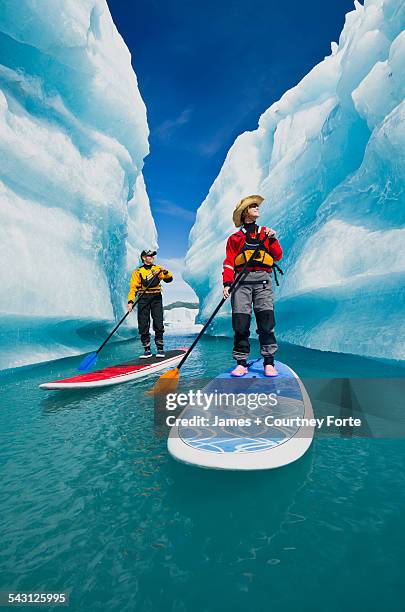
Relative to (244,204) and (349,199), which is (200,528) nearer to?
(244,204)

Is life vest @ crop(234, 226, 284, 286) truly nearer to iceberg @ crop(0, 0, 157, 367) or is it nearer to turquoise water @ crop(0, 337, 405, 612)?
turquoise water @ crop(0, 337, 405, 612)

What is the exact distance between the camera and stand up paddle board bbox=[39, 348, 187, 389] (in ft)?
14.8

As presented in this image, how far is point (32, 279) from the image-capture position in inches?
339

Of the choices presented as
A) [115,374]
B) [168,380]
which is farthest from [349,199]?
[168,380]

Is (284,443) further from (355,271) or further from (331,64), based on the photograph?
(331,64)

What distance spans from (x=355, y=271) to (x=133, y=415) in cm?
762

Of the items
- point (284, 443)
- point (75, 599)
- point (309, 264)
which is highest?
point (309, 264)

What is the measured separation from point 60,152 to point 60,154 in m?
0.09

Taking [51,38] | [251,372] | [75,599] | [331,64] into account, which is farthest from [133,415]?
[331,64]

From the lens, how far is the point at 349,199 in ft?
33.1

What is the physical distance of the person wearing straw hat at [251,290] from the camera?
3674mm

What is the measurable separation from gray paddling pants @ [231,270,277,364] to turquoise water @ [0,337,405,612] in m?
1.34

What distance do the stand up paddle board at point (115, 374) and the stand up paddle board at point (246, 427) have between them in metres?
2.18

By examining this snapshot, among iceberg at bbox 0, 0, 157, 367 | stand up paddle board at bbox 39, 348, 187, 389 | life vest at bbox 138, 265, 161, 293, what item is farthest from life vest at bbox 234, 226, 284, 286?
iceberg at bbox 0, 0, 157, 367
